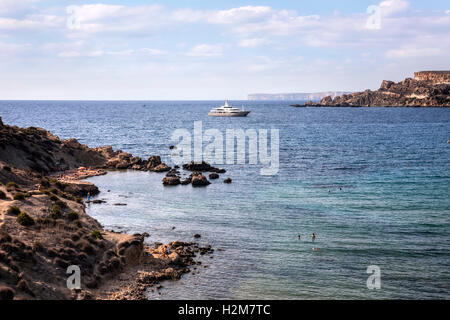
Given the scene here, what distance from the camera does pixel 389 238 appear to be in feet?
143

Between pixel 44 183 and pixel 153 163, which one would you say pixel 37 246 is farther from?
pixel 153 163

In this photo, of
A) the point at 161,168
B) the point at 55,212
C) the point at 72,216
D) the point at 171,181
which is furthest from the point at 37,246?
the point at 161,168

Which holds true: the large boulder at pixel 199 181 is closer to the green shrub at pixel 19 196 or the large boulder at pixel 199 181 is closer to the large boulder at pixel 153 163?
the large boulder at pixel 153 163

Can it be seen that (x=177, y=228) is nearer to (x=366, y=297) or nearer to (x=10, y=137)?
(x=366, y=297)

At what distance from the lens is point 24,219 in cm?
3538

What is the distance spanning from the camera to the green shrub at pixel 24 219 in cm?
3522

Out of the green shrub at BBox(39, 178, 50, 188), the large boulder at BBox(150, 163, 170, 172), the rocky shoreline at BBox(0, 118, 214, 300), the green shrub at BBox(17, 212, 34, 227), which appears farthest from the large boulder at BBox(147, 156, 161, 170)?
the green shrub at BBox(17, 212, 34, 227)

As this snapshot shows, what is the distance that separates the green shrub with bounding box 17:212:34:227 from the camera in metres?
35.2

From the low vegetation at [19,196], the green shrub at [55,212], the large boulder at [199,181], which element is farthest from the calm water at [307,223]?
the low vegetation at [19,196]

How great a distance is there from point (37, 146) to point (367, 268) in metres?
65.1

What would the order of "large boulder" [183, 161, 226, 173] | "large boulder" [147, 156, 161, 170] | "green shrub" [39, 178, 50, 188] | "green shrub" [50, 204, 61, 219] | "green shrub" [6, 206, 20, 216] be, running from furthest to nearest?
"large boulder" [147, 156, 161, 170], "large boulder" [183, 161, 226, 173], "green shrub" [39, 178, 50, 188], "green shrub" [50, 204, 61, 219], "green shrub" [6, 206, 20, 216]

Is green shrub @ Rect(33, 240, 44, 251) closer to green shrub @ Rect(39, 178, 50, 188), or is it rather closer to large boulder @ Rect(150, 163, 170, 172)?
green shrub @ Rect(39, 178, 50, 188)
